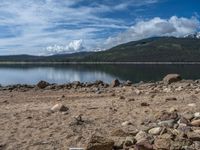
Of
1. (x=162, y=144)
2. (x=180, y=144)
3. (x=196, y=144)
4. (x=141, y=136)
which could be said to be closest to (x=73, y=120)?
(x=141, y=136)

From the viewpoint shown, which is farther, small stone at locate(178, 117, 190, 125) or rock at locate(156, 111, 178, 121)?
rock at locate(156, 111, 178, 121)

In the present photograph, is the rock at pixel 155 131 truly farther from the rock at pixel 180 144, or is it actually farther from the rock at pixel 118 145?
the rock at pixel 118 145

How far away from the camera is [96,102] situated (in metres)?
16.0

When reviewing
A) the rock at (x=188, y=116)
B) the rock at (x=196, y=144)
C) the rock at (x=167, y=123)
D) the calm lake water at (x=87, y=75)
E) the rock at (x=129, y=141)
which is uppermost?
the rock at (x=188, y=116)

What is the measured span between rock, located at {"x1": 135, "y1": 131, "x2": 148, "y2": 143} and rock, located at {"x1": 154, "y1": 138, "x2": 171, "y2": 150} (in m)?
0.44

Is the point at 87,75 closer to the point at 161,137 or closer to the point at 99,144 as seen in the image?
the point at 161,137

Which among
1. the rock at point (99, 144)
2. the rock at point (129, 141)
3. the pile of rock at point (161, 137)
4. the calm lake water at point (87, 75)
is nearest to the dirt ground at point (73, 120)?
the pile of rock at point (161, 137)

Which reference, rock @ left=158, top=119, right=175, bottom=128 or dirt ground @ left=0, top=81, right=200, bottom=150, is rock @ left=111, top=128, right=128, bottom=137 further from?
rock @ left=158, top=119, right=175, bottom=128

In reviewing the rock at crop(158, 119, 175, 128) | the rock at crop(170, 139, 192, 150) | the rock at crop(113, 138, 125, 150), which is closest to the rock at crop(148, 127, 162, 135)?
the rock at crop(158, 119, 175, 128)

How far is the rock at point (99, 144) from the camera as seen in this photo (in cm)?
882

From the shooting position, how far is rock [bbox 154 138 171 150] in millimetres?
8855

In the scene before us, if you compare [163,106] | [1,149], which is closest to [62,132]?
[1,149]

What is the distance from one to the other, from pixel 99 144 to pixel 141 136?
1365 millimetres

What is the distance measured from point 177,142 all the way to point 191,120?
268cm
